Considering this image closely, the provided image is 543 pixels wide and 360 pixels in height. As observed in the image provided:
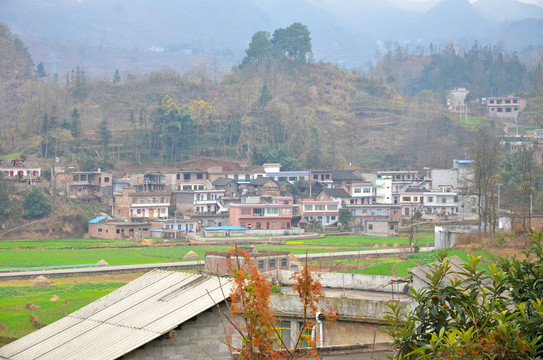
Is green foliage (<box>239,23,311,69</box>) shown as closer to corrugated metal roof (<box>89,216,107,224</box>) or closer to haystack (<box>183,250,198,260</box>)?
corrugated metal roof (<box>89,216,107,224</box>)

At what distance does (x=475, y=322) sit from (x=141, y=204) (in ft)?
162

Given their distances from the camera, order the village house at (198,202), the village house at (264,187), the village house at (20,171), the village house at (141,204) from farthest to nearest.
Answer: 1. the village house at (264,187)
2. the village house at (198,202)
3. the village house at (20,171)
4. the village house at (141,204)

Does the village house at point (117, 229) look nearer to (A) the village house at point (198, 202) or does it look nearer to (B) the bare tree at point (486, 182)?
(A) the village house at point (198, 202)

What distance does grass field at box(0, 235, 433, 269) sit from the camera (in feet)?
128

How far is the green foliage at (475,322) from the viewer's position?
677cm

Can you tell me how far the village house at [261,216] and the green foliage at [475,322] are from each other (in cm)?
4548

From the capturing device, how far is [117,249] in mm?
44875

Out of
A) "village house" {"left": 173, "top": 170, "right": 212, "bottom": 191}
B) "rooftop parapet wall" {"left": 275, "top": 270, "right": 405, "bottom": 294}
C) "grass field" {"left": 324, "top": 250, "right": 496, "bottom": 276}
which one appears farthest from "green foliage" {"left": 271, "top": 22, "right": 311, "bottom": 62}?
"rooftop parapet wall" {"left": 275, "top": 270, "right": 405, "bottom": 294}

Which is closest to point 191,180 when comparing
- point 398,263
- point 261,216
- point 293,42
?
point 261,216

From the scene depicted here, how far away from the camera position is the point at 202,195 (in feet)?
192

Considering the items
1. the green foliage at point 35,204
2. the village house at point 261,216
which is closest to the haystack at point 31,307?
the green foliage at point 35,204

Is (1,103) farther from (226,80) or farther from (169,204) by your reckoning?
(169,204)

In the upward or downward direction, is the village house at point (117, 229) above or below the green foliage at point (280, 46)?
below

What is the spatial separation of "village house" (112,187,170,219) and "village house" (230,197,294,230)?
5698mm
